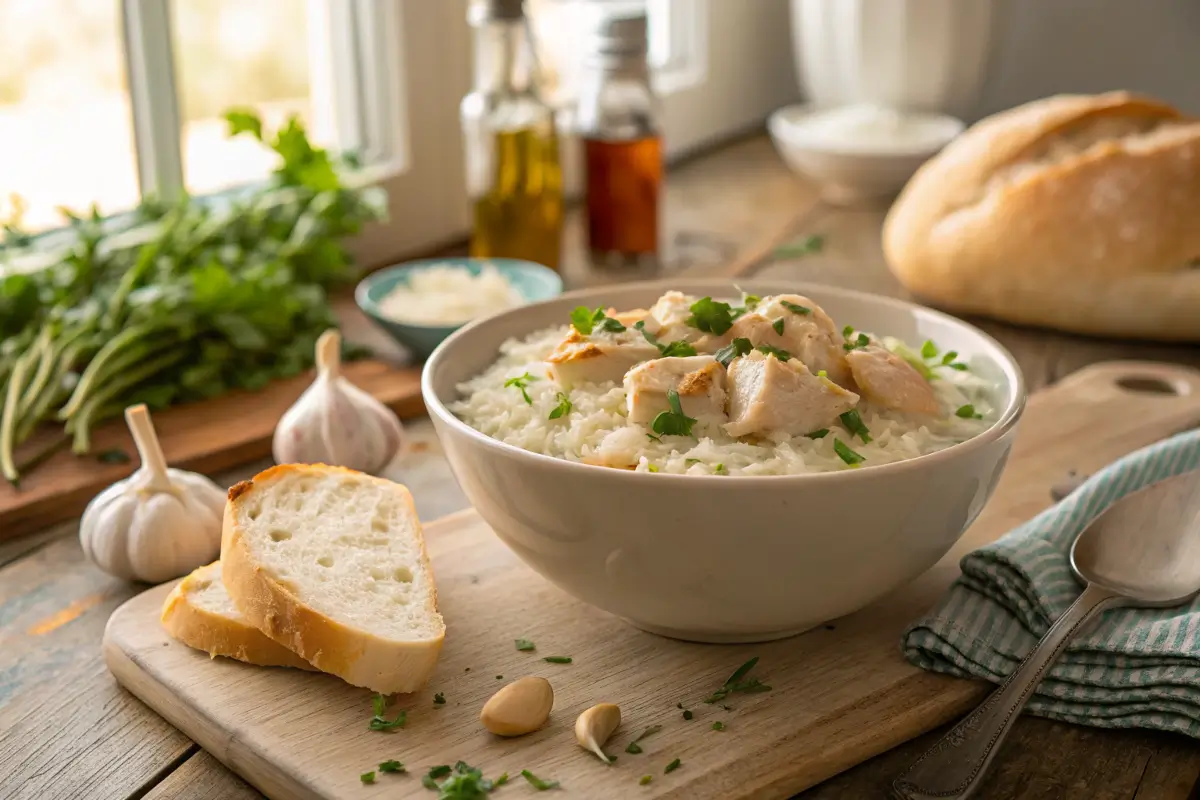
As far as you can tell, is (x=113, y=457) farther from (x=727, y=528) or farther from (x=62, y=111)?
(x=727, y=528)

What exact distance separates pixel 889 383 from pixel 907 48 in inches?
85.1

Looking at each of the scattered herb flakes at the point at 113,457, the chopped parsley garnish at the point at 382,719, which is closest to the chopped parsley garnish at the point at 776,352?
the chopped parsley garnish at the point at 382,719

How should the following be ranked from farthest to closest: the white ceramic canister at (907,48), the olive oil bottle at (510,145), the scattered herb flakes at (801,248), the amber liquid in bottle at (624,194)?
the white ceramic canister at (907,48)
the scattered herb flakes at (801,248)
the amber liquid in bottle at (624,194)
the olive oil bottle at (510,145)

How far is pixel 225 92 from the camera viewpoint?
8.05 feet

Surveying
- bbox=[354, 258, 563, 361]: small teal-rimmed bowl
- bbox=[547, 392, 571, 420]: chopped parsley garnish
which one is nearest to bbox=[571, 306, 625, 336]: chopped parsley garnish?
bbox=[547, 392, 571, 420]: chopped parsley garnish

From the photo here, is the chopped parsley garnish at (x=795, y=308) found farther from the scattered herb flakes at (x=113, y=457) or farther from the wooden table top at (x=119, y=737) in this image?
the scattered herb flakes at (x=113, y=457)

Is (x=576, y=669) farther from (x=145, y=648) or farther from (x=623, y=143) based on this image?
(x=623, y=143)

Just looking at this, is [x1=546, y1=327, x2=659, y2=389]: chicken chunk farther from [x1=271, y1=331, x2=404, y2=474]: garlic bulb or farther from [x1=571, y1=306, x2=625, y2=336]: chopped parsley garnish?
[x1=271, y1=331, x2=404, y2=474]: garlic bulb

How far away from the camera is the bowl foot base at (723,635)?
4.14 feet

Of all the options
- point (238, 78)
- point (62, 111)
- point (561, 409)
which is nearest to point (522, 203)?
point (238, 78)

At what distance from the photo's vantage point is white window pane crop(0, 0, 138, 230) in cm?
210

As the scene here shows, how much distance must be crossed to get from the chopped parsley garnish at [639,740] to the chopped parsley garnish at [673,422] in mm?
260

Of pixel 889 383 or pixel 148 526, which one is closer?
pixel 889 383

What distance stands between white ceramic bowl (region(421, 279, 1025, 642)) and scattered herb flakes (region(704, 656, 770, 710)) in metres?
0.04
